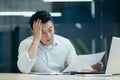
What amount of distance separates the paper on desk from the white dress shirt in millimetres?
305

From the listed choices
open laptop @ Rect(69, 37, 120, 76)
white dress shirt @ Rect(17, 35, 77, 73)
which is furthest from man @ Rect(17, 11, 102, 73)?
open laptop @ Rect(69, 37, 120, 76)

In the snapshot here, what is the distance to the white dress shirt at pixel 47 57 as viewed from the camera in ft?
8.08

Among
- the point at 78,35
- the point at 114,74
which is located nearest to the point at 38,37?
the point at 114,74

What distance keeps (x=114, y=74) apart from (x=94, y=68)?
374mm

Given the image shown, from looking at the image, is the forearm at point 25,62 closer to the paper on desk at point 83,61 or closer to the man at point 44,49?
the man at point 44,49

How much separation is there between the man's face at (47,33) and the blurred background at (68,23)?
7.88 ft

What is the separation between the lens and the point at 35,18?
2748 millimetres

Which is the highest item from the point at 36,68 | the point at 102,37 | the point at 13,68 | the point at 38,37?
the point at 38,37

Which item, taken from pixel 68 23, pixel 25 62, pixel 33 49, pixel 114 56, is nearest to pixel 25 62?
pixel 25 62


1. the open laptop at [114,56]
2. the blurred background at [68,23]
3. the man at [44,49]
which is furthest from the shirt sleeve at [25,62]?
the blurred background at [68,23]

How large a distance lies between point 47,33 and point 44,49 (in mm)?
143

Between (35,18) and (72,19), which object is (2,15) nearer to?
(72,19)

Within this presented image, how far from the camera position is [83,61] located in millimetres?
2227

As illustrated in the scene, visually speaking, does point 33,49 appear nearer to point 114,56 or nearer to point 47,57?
point 47,57
